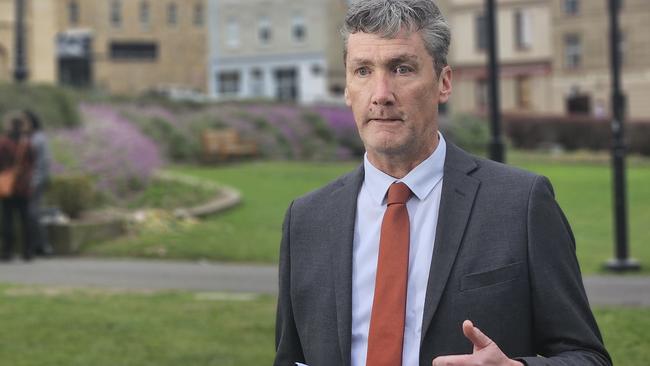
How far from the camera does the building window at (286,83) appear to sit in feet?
245

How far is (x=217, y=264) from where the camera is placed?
14.9 metres

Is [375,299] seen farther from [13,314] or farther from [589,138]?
[589,138]

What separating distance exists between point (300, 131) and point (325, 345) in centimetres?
3352

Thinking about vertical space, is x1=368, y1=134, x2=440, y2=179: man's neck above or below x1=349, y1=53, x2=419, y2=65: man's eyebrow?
below

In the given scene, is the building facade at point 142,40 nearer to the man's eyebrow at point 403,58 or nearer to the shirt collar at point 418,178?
the shirt collar at point 418,178

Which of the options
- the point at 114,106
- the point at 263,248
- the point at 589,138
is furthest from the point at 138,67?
the point at 263,248

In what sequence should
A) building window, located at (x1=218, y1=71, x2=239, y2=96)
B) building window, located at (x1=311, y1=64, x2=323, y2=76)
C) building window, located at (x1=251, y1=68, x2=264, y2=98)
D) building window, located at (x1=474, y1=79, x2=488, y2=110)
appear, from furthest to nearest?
building window, located at (x1=218, y1=71, x2=239, y2=96)
building window, located at (x1=251, y1=68, x2=264, y2=98)
building window, located at (x1=311, y1=64, x2=323, y2=76)
building window, located at (x1=474, y1=79, x2=488, y2=110)

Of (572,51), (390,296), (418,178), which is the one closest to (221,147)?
(418,178)

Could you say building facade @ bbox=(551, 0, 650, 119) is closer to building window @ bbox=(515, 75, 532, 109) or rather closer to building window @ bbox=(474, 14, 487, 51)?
building window @ bbox=(515, 75, 532, 109)

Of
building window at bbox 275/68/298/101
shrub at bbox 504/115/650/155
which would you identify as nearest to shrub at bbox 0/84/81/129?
shrub at bbox 504/115/650/155

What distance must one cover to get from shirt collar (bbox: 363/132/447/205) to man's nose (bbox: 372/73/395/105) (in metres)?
0.19

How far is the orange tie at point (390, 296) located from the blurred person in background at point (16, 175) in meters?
13.4

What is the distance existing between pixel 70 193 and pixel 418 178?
1470cm

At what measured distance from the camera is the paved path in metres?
12.0
